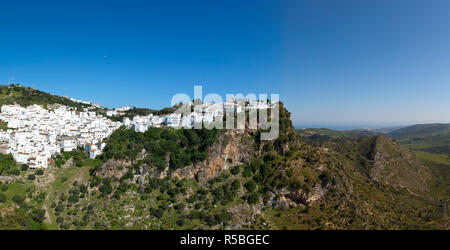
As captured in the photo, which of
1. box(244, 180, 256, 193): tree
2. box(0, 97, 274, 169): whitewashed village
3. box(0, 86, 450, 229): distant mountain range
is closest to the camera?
box(0, 86, 450, 229): distant mountain range

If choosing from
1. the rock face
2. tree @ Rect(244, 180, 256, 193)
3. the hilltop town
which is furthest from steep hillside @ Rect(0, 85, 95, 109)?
tree @ Rect(244, 180, 256, 193)

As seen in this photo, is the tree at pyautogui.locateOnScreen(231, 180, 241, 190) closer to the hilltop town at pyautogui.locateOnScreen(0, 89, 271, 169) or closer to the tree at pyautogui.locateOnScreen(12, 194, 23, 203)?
the hilltop town at pyautogui.locateOnScreen(0, 89, 271, 169)

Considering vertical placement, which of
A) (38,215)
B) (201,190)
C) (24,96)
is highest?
(24,96)

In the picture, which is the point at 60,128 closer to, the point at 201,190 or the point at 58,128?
the point at 58,128

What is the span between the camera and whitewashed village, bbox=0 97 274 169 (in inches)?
1665

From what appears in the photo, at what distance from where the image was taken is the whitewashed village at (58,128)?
42281 mm

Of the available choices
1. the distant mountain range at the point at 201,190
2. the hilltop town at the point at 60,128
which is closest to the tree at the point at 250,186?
the distant mountain range at the point at 201,190

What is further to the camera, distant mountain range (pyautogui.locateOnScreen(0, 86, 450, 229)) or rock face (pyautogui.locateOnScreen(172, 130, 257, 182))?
rock face (pyautogui.locateOnScreen(172, 130, 257, 182))

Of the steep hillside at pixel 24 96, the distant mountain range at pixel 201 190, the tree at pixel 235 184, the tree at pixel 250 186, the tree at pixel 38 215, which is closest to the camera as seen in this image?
the tree at pixel 38 215

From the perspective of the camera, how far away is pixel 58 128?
179ft

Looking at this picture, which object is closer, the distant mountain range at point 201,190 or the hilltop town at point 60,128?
the distant mountain range at point 201,190

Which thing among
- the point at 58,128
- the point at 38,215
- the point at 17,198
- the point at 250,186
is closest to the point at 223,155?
the point at 250,186

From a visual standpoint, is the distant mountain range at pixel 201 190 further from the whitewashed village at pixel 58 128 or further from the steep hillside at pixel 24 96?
the steep hillside at pixel 24 96

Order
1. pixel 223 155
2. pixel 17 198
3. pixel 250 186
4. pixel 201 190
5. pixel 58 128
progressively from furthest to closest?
pixel 58 128 → pixel 223 155 → pixel 201 190 → pixel 250 186 → pixel 17 198
